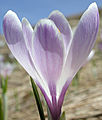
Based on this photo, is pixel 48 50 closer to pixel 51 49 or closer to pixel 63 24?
pixel 51 49

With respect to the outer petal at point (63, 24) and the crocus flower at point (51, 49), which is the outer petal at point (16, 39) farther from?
the outer petal at point (63, 24)

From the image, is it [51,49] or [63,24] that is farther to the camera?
[63,24]

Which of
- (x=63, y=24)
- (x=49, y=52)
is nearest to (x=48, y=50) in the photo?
(x=49, y=52)

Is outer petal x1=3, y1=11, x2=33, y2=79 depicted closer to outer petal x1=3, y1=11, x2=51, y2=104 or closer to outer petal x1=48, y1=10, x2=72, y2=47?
outer petal x1=3, y1=11, x2=51, y2=104

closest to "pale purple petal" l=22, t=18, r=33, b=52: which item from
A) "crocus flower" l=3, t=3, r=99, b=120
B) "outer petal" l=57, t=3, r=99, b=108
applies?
"crocus flower" l=3, t=3, r=99, b=120

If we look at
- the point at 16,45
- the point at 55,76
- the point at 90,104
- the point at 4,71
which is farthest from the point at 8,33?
the point at 4,71
